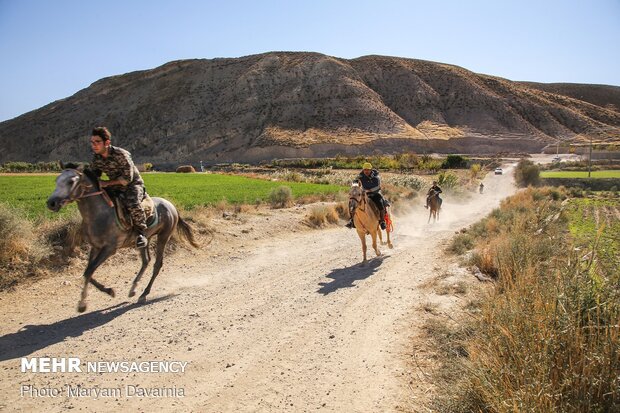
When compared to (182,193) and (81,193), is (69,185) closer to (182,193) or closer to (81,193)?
(81,193)

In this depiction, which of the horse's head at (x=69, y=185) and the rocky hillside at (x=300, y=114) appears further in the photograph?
the rocky hillside at (x=300, y=114)

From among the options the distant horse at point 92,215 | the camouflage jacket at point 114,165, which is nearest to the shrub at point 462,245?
the distant horse at point 92,215

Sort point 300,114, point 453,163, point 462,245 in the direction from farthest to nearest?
1. point 300,114
2. point 453,163
3. point 462,245

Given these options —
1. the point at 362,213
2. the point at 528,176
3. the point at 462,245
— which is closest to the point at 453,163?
the point at 528,176

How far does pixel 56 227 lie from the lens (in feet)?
36.2

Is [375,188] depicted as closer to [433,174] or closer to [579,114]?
[433,174]

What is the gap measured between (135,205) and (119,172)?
2.23 feet

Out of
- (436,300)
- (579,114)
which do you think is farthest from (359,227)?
(579,114)

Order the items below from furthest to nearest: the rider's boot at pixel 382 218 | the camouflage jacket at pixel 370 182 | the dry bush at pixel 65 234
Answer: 1. the rider's boot at pixel 382 218
2. the camouflage jacket at pixel 370 182
3. the dry bush at pixel 65 234

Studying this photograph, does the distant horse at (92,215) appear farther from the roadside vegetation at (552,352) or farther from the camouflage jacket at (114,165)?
the roadside vegetation at (552,352)

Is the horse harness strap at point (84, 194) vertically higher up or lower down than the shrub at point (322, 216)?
higher up

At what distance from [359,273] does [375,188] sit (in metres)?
2.96

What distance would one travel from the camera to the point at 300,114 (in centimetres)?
10069

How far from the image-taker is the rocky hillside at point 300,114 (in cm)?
9388
